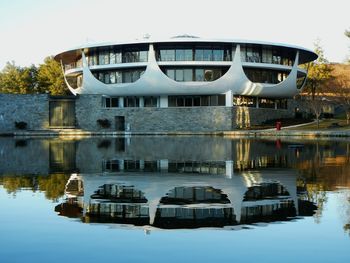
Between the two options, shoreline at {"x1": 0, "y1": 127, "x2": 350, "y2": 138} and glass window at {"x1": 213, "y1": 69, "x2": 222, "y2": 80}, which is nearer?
shoreline at {"x1": 0, "y1": 127, "x2": 350, "y2": 138}

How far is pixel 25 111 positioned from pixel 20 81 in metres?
32.7

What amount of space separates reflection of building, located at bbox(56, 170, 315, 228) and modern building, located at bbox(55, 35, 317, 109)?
1925 inches

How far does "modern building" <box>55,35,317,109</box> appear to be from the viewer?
64812 mm

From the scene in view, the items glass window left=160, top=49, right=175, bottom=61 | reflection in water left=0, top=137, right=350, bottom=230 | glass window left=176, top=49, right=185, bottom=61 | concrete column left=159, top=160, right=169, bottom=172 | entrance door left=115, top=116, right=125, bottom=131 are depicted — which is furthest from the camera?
entrance door left=115, top=116, right=125, bottom=131

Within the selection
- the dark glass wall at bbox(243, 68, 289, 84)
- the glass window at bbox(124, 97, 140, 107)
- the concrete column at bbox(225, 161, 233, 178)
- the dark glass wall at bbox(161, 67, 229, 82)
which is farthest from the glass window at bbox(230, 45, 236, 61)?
the concrete column at bbox(225, 161, 233, 178)

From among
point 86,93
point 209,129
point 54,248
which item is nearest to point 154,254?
point 54,248

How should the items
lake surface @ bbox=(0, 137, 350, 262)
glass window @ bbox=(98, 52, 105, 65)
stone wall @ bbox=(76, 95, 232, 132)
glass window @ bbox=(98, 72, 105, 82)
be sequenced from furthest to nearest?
1. glass window @ bbox=(98, 72, 105, 82)
2. glass window @ bbox=(98, 52, 105, 65)
3. stone wall @ bbox=(76, 95, 232, 132)
4. lake surface @ bbox=(0, 137, 350, 262)

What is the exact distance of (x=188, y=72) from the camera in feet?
216

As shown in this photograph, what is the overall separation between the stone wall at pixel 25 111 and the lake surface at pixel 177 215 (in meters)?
50.2

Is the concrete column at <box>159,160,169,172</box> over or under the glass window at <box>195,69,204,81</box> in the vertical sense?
under

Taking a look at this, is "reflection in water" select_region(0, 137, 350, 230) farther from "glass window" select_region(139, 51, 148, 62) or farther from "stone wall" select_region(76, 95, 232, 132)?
"glass window" select_region(139, 51, 148, 62)

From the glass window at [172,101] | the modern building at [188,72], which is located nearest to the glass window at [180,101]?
the modern building at [188,72]

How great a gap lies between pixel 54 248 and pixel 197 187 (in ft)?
22.1

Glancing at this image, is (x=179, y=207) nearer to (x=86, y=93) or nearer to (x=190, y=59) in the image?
(x=190, y=59)
